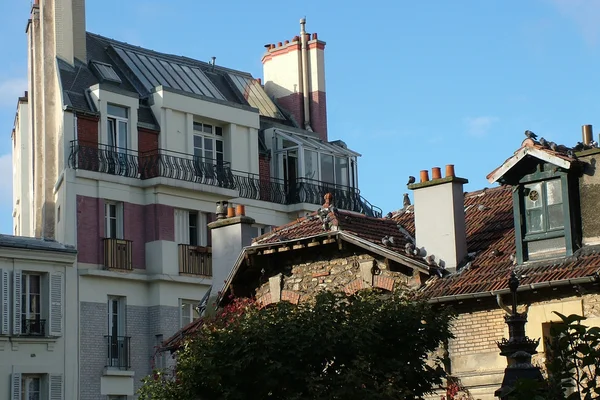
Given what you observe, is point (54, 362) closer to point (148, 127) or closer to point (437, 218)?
point (148, 127)

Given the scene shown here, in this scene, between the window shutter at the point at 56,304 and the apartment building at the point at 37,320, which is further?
the window shutter at the point at 56,304

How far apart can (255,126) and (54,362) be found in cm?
1195

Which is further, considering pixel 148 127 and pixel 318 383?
pixel 148 127

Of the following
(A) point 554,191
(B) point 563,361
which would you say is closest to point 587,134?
(A) point 554,191

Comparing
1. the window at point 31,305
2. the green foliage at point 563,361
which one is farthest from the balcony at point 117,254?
the green foliage at point 563,361

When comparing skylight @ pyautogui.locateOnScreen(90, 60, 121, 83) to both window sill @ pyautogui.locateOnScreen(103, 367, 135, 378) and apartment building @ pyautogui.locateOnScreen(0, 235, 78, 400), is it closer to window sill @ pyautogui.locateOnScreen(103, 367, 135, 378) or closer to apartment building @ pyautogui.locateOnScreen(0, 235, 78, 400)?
apartment building @ pyautogui.locateOnScreen(0, 235, 78, 400)

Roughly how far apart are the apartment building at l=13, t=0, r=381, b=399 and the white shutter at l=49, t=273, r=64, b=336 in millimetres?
754

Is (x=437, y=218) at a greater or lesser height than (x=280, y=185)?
lesser

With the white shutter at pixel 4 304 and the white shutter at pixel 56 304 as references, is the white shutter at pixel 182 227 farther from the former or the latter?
the white shutter at pixel 4 304

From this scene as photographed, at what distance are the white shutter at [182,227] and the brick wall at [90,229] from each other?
2792 mm

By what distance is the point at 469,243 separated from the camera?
23.4m

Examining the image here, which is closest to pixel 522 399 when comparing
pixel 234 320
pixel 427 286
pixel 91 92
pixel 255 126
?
pixel 234 320

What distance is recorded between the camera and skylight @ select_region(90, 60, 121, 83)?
43500 mm

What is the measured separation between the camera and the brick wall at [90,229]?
40500mm
